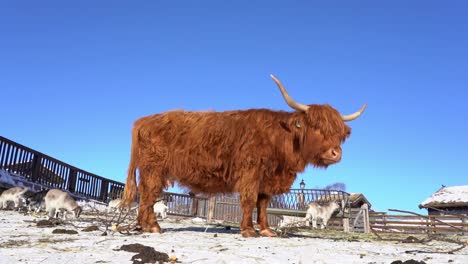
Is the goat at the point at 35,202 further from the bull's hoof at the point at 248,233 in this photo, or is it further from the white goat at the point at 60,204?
the bull's hoof at the point at 248,233

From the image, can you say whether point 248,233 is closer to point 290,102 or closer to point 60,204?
point 290,102

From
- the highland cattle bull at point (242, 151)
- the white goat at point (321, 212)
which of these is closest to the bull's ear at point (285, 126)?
the highland cattle bull at point (242, 151)

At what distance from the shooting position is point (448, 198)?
98.5 ft

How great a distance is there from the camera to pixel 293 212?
1280cm

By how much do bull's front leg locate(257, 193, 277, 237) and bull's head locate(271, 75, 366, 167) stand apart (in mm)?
1006

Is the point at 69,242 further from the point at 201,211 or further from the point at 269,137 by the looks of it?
the point at 201,211

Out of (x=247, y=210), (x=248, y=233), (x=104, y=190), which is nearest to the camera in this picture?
(x=248, y=233)

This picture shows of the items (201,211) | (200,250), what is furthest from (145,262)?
(201,211)

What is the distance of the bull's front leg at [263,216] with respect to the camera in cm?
648

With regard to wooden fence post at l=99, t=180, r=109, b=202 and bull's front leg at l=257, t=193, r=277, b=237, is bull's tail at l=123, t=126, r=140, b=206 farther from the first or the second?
wooden fence post at l=99, t=180, r=109, b=202

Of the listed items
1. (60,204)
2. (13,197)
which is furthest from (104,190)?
(60,204)

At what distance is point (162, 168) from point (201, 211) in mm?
14295

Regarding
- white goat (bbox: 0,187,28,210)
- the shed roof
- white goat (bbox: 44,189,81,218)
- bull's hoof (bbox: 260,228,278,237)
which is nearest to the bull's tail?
bull's hoof (bbox: 260,228,278,237)

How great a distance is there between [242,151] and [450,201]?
91.9ft
